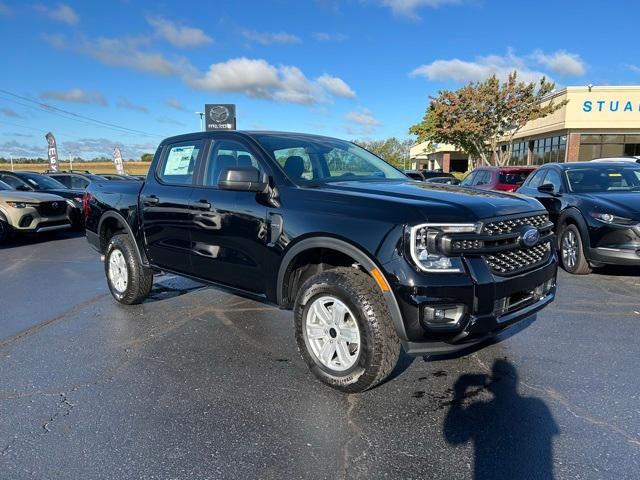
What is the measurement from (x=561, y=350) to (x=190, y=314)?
3.62 m

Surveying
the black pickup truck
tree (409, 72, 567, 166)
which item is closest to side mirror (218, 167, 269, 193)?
the black pickup truck

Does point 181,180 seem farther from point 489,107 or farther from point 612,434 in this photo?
point 489,107

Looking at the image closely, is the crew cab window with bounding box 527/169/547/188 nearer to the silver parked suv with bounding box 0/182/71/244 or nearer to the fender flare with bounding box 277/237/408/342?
the fender flare with bounding box 277/237/408/342

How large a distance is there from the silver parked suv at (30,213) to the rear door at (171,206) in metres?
6.82

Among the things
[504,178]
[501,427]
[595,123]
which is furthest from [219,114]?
[501,427]

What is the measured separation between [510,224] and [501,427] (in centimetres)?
129

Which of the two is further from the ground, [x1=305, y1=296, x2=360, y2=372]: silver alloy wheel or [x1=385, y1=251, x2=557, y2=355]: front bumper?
[x1=385, y1=251, x2=557, y2=355]: front bumper

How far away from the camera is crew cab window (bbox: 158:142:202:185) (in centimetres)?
476

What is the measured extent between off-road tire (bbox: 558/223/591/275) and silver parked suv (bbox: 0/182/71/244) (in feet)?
33.2

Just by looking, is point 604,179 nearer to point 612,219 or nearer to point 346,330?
point 612,219

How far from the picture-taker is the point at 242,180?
12.2ft

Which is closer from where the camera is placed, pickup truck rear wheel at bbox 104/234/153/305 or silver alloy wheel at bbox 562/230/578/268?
pickup truck rear wheel at bbox 104/234/153/305

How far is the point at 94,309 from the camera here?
558cm

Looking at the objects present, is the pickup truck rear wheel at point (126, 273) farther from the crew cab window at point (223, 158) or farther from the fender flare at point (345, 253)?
the fender flare at point (345, 253)
